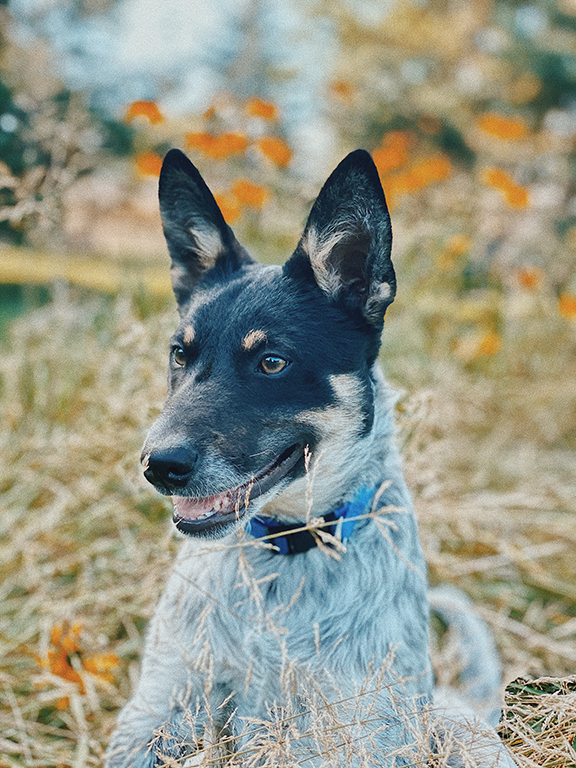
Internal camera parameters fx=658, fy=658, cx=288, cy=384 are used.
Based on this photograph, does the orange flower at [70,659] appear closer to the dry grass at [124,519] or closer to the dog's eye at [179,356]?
the dry grass at [124,519]

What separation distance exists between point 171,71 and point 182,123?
89.1 inches

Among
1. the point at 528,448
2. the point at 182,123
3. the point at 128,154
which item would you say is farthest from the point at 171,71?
the point at 528,448

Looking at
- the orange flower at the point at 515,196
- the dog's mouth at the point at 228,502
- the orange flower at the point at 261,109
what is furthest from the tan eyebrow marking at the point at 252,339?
the orange flower at the point at 515,196

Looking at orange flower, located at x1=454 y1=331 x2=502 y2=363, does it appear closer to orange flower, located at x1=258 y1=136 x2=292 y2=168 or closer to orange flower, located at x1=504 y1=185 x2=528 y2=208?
orange flower, located at x1=504 y1=185 x2=528 y2=208

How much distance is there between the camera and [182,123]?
11.7 meters

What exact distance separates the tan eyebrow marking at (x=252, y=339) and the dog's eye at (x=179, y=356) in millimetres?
228

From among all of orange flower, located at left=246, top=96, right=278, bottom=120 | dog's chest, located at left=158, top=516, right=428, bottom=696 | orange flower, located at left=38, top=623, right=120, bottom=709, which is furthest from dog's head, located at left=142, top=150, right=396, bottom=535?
orange flower, located at left=246, top=96, right=278, bottom=120

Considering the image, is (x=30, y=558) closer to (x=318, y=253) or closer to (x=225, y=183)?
(x=318, y=253)

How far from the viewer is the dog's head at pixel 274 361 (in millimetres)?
1759

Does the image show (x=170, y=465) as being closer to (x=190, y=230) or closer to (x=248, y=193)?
(x=190, y=230)

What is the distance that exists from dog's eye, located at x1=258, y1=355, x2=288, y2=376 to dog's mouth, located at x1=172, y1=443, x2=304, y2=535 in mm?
227

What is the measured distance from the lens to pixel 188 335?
1.99m

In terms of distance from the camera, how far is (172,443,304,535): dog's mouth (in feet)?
5.96

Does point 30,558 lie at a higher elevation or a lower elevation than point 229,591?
lower
